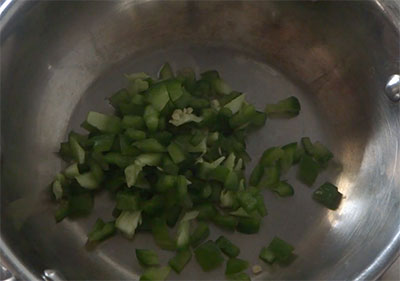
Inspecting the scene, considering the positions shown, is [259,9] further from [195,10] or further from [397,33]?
[397,33]

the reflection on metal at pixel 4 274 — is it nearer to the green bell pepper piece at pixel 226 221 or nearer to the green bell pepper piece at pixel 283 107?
the green bell pepper piece at pixel 226 221

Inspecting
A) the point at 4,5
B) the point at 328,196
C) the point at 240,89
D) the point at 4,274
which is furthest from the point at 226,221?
the point at 4,5

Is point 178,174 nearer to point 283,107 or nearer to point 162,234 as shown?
point 162,234

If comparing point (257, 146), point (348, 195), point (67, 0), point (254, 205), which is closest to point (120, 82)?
point (67, 0)

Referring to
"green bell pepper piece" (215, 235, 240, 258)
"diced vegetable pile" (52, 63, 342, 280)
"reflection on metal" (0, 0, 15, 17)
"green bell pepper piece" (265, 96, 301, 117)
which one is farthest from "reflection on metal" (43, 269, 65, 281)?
"green bell pepper piece" (265, 96, 301, 117)

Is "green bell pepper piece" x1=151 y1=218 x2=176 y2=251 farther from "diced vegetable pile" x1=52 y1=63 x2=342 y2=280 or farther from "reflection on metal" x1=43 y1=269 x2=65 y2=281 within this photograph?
"reflection on metal" x1=43 y1=269 x2=65 y2=281

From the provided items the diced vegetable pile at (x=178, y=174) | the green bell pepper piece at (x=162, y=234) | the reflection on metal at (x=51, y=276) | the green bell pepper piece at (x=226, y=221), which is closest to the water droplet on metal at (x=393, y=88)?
the diced vegetable pile at (x=178, y=174)
